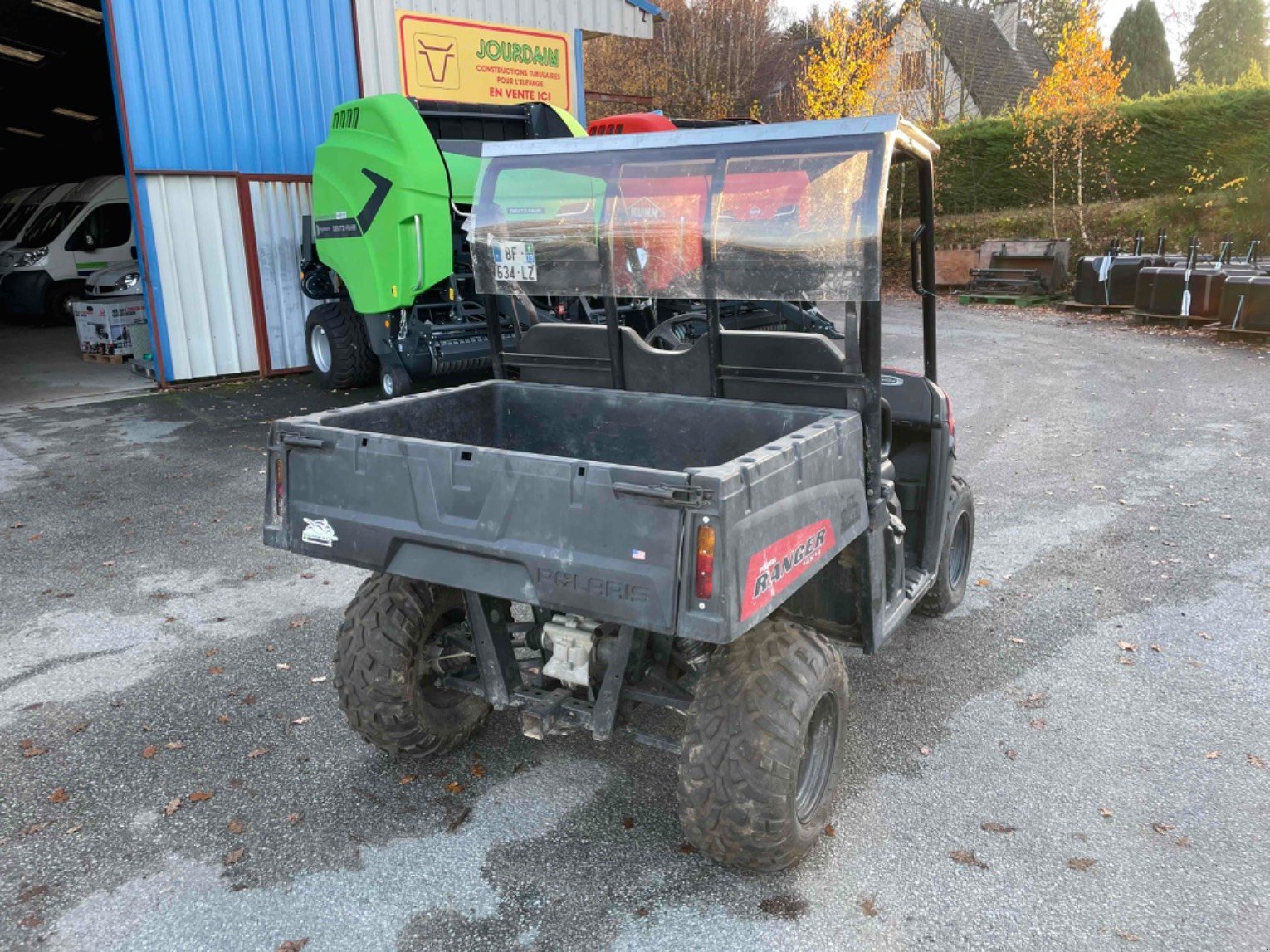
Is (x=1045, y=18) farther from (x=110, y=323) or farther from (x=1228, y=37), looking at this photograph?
(x=110, y=323)

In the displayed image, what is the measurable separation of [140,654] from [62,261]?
49.5 ft

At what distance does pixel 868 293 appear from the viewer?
3059 millimetres

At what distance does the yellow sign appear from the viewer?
12688mm

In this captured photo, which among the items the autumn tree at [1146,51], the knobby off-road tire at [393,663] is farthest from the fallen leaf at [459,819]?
the autumn tree at [1146,51]

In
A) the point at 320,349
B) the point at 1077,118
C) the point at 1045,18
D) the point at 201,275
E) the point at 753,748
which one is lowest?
the point at 753,748

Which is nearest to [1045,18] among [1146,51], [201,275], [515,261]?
[1146,51]

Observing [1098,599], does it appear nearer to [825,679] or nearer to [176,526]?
[825,679]

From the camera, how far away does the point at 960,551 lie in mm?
4891

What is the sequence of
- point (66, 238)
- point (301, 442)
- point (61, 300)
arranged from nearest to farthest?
point (301, 442), point (66, 238), point (61, 300)

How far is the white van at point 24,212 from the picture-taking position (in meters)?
17.6

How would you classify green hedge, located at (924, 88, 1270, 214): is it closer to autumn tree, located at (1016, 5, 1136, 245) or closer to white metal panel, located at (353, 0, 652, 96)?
autumn tree, located at (1016, 5, 1136, 245)

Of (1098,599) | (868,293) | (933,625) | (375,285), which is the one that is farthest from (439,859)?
(375,285)

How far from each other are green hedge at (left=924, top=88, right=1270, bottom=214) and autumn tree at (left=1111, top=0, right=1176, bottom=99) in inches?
758

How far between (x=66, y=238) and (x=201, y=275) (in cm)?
742
